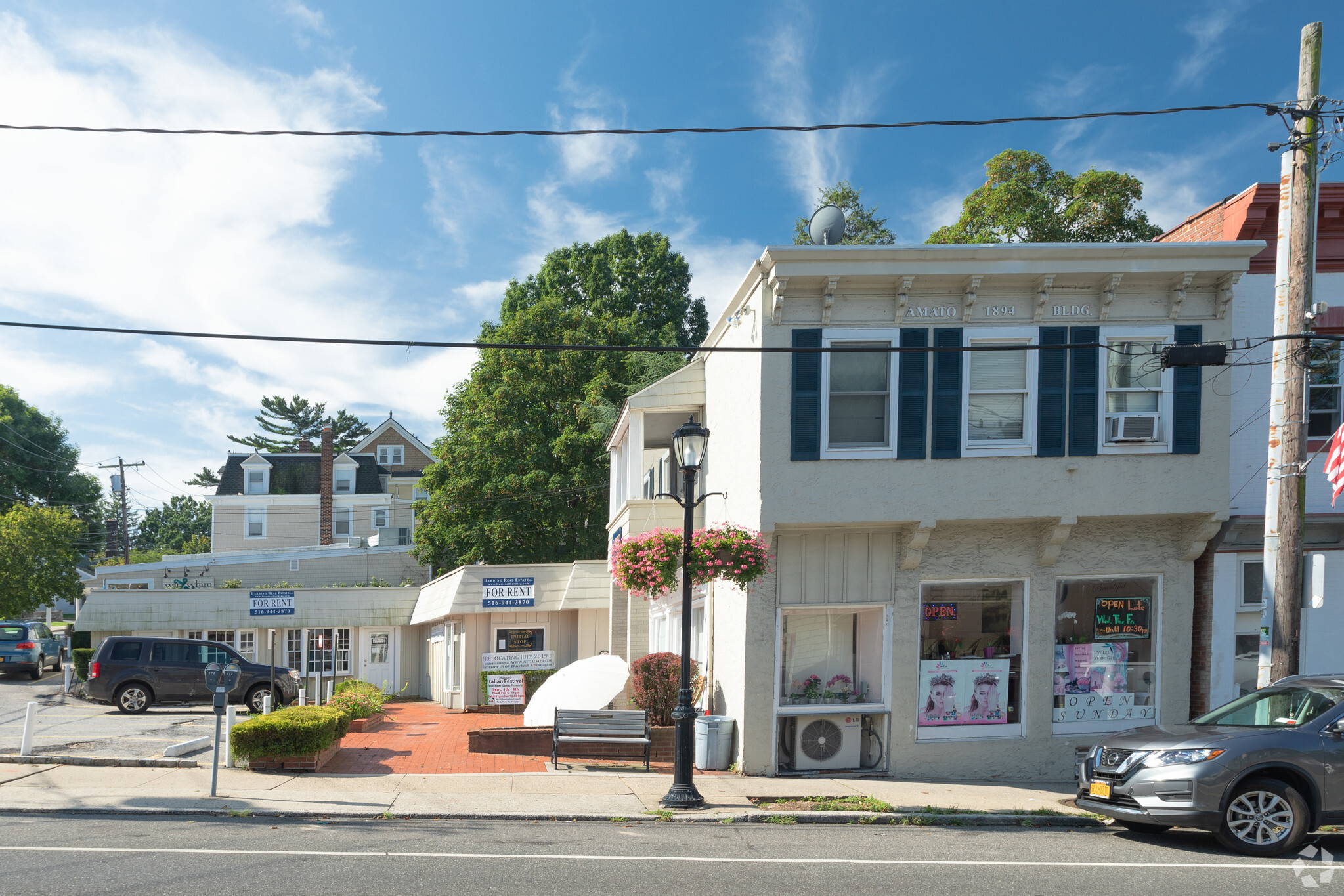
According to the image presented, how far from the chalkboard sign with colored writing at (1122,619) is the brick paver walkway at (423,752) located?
8385 millimetres

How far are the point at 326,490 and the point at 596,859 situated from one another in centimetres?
4250

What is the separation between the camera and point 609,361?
1356 inches

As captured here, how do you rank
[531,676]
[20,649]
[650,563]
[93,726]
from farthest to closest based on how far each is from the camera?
[20,649] → [531,676] → [93,726] → [650,563]

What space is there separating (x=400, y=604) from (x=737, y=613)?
18.7 m

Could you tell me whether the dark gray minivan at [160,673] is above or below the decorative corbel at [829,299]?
below

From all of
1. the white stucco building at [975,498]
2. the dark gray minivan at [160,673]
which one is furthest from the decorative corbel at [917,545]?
the dark gray minivan at [160,673]

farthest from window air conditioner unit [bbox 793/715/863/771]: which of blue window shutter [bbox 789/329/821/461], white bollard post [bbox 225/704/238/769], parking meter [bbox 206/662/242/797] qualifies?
white bollard post [bbox 225/704/238/769]

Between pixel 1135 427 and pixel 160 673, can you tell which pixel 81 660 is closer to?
pixel 160 673

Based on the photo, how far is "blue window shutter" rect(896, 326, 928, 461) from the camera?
14.0 metres

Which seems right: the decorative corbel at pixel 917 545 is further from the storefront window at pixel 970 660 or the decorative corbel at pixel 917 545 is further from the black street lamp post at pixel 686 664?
the black street lamp post at pixel 686 664

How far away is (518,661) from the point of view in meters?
24.6

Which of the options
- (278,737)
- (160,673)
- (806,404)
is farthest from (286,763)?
(160,673)

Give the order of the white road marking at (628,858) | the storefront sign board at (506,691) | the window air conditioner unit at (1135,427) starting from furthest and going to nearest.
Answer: the storefront sign board at (506,691) → the window air conditioner unit at (1135,427) → the white road marking at (628,858)

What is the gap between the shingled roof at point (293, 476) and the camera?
49.6 meters
